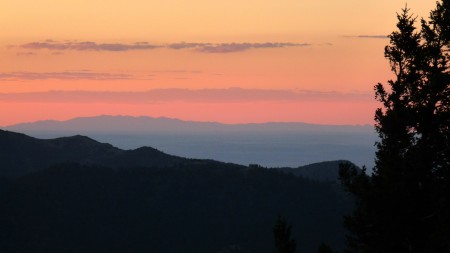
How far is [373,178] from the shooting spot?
39.5 m

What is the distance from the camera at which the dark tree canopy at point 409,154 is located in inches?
1452

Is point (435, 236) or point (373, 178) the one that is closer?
point (435, 236)

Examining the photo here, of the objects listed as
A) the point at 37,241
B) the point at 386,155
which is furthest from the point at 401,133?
the point at 37,241

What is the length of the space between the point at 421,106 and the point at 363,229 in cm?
623

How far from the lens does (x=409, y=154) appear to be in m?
37.2

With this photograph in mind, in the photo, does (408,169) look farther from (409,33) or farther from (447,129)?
(409,33)

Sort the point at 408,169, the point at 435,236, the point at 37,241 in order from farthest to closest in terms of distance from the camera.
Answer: the point at 37,241 → the point at 408,169 → the point at 435,236

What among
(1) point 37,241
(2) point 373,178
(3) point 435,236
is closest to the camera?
(3) point 435,236

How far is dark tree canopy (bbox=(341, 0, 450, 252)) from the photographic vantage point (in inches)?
1452

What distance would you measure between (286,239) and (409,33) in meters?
11.0

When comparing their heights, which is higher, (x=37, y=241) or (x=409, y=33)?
(x=409, y=33)

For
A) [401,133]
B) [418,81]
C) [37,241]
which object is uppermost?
[418,81]

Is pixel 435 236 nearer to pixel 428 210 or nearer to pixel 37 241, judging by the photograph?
pixel 428 210

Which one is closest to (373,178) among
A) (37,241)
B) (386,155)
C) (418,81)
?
(386,155)
